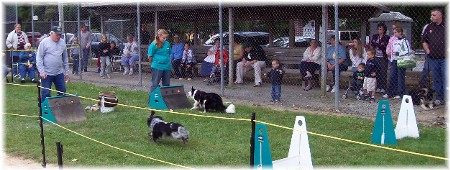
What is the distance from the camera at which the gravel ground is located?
1026cm

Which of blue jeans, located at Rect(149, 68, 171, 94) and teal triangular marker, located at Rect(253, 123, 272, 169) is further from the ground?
blue jeans, located at Rect(149, 68, 171, 94)

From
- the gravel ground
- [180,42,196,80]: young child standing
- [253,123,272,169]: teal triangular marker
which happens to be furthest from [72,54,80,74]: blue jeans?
[253,123,272,169]: teal triangular marker

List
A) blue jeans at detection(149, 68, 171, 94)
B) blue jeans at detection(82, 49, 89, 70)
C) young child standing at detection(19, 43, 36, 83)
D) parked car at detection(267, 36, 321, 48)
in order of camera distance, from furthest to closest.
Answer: blue jeans at detection(82, 49, 89, 70)
parked car at detection(267, 36, 321, 48)
young child standing at detection(19, 43, 36, 83)
blue jeans at detection(149, 68, 171, 94)

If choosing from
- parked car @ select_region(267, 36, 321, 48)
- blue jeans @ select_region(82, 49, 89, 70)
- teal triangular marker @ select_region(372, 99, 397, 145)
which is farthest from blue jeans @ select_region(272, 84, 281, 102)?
blue jeans @ select_region(82, 49, 89, 70)

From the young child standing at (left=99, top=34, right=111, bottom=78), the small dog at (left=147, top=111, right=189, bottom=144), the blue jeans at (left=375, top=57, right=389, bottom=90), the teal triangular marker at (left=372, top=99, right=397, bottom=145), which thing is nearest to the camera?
the teal triangular marker at (left=372, top=99, right=397, bottom=145)

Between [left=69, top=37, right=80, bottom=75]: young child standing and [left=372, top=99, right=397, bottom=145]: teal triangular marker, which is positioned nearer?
[left=372, top=99, right=397, bottom=145]: teal triangular marker

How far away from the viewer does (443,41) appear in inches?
421

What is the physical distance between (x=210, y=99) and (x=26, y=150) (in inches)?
141

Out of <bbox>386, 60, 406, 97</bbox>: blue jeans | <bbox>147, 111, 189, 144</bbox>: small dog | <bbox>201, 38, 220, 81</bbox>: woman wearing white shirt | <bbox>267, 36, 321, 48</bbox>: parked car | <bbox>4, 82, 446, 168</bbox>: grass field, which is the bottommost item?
<bbox>4, 82, 446, 168</bbox>: grass field

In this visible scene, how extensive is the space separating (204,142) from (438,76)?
503 cm

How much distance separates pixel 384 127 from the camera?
307 inches

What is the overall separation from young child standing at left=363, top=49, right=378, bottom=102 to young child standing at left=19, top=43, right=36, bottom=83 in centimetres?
965

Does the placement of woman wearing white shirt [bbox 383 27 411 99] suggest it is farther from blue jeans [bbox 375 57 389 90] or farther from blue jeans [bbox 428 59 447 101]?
blue jeans [bbox 428 59 447 101]

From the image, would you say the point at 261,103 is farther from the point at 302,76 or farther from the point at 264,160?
the point at 264,160
